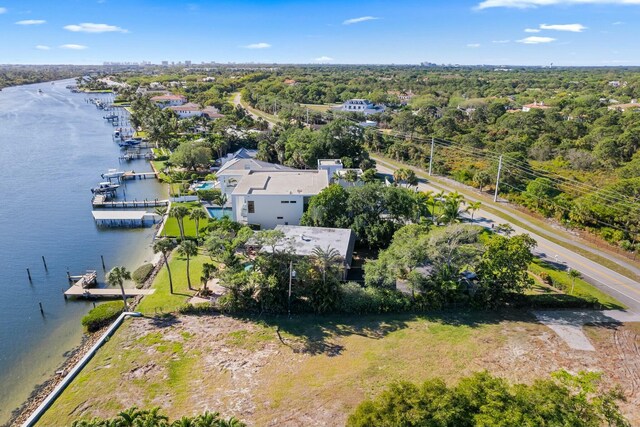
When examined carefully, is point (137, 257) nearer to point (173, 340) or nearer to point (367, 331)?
point (173, 340)

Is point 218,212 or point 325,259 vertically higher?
point 325,259

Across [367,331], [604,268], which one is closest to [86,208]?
[367,331]

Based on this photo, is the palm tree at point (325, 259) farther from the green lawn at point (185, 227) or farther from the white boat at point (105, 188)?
the white boat at point (105, 188)

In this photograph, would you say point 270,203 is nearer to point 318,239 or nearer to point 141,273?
point 318,239

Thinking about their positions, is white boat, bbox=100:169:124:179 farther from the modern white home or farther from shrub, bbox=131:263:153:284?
shrub, bbox=131:263:153:284

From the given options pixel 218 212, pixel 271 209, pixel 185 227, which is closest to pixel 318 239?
pixel 271 209

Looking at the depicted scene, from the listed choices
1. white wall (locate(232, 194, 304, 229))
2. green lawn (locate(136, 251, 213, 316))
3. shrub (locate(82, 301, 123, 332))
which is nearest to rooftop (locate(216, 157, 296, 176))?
white wall (locate(232, 194, 304, 229))
